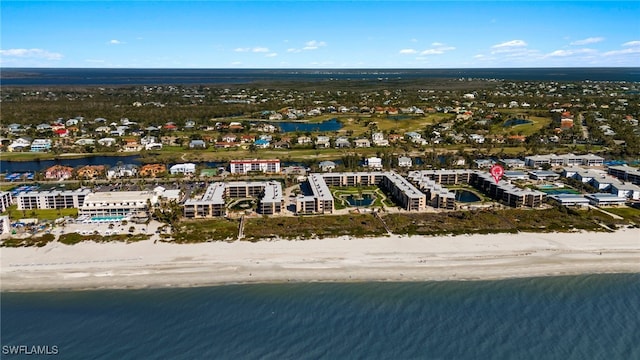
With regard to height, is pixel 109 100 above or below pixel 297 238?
above

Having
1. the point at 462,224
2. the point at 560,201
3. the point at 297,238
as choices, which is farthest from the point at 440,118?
the point at 297,238

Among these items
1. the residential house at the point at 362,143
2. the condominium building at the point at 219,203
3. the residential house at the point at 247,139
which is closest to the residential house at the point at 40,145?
the residential house at the point at 247,139

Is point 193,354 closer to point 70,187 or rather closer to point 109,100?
point 70,187

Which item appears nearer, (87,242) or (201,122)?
(87,242)

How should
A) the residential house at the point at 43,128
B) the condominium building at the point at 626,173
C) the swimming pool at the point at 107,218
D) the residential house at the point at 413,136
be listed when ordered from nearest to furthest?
1. the swimming pool at the point at 107,218
2. the condominium building at the point at 626,173
3. the residential house at the point at 413,136
4. the residential house at the point at 43,128

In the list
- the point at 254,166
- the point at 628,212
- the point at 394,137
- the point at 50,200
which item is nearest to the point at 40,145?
the point at 50,200

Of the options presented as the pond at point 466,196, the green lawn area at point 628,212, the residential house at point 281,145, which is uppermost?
the residential house at point 281,145

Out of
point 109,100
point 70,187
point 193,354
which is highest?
point 109,100

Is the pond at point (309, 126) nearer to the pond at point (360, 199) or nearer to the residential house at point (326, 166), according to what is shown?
the residential house at point (326, 166)

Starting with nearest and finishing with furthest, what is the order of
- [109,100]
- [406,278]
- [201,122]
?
[406,278] → [201,122] → [109,100]
